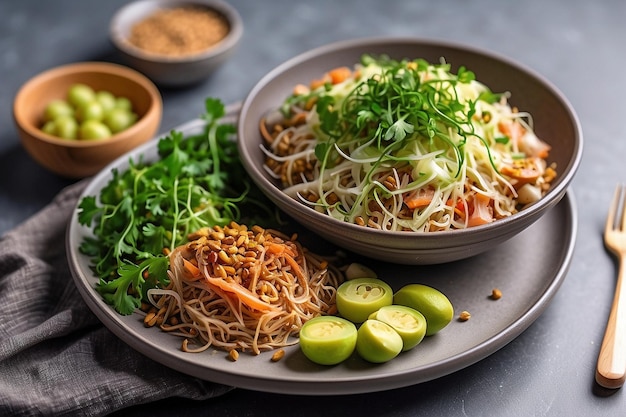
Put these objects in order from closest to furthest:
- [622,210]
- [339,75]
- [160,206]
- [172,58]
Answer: [160,206] < [622,210] < [339,75] < [172,58]

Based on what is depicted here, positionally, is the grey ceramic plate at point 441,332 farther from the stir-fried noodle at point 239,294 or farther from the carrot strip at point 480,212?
the carrot strip at point 480,212

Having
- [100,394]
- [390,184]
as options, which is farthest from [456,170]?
[100,394]

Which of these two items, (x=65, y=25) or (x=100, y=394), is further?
(x=65, y=25)

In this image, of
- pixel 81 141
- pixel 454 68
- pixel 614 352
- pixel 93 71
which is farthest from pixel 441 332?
pixel 93 71

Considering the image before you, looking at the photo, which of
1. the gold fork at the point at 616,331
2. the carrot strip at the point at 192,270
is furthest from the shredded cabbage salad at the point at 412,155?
the carrot strip at the point at 192,270

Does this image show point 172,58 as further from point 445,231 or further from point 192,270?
point 445,231

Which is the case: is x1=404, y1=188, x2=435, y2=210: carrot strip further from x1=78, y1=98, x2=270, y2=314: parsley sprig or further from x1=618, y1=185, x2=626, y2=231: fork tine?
x1=618, y1=185, x2=626, y2=231: fork tine

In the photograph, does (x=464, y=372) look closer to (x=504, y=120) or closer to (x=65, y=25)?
(x=504, y=120)
